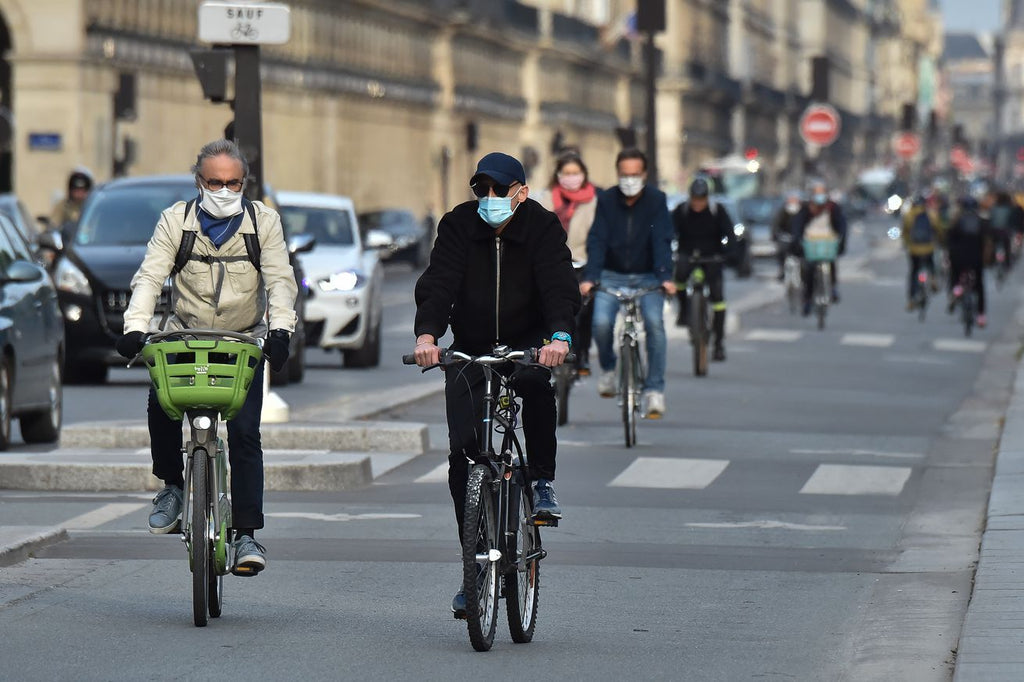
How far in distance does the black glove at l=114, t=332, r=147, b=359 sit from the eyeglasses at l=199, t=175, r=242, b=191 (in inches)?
23.1

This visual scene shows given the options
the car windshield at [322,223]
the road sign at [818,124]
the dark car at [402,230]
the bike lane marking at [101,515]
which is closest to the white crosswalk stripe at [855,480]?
the bike lane marking at [101,515]

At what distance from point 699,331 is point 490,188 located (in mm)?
13859

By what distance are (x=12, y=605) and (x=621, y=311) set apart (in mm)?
7838

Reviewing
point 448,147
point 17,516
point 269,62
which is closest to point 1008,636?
point 17,516

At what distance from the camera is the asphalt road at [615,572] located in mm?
8125

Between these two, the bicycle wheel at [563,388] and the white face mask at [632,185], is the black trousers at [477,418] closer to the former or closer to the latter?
the white face mask at [632,185]

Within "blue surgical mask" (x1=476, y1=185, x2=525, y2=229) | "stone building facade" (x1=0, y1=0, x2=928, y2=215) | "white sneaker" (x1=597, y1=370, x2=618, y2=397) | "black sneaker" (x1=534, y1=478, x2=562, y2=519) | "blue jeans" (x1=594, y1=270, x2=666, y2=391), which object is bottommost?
"white sneaker" (x1=597, y1=370, x2=618, y2=397)

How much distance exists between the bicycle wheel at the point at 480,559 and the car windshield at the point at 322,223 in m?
15.9

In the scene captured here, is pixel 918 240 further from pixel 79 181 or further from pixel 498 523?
pixel 498 523

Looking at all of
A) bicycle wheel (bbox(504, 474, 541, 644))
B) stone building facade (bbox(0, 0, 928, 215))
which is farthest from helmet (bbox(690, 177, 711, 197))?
bicycle wheel (bbox(504, 474, 541, 644))

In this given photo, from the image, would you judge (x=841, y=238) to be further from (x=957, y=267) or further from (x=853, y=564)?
(x=853, y=564)

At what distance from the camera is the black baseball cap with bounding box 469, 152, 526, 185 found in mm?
8414

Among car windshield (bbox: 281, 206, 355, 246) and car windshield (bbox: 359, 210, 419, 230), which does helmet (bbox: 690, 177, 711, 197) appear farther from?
car windshield (bbox: 359, 210, 419, 230)

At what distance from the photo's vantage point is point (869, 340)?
30000 millimetres
